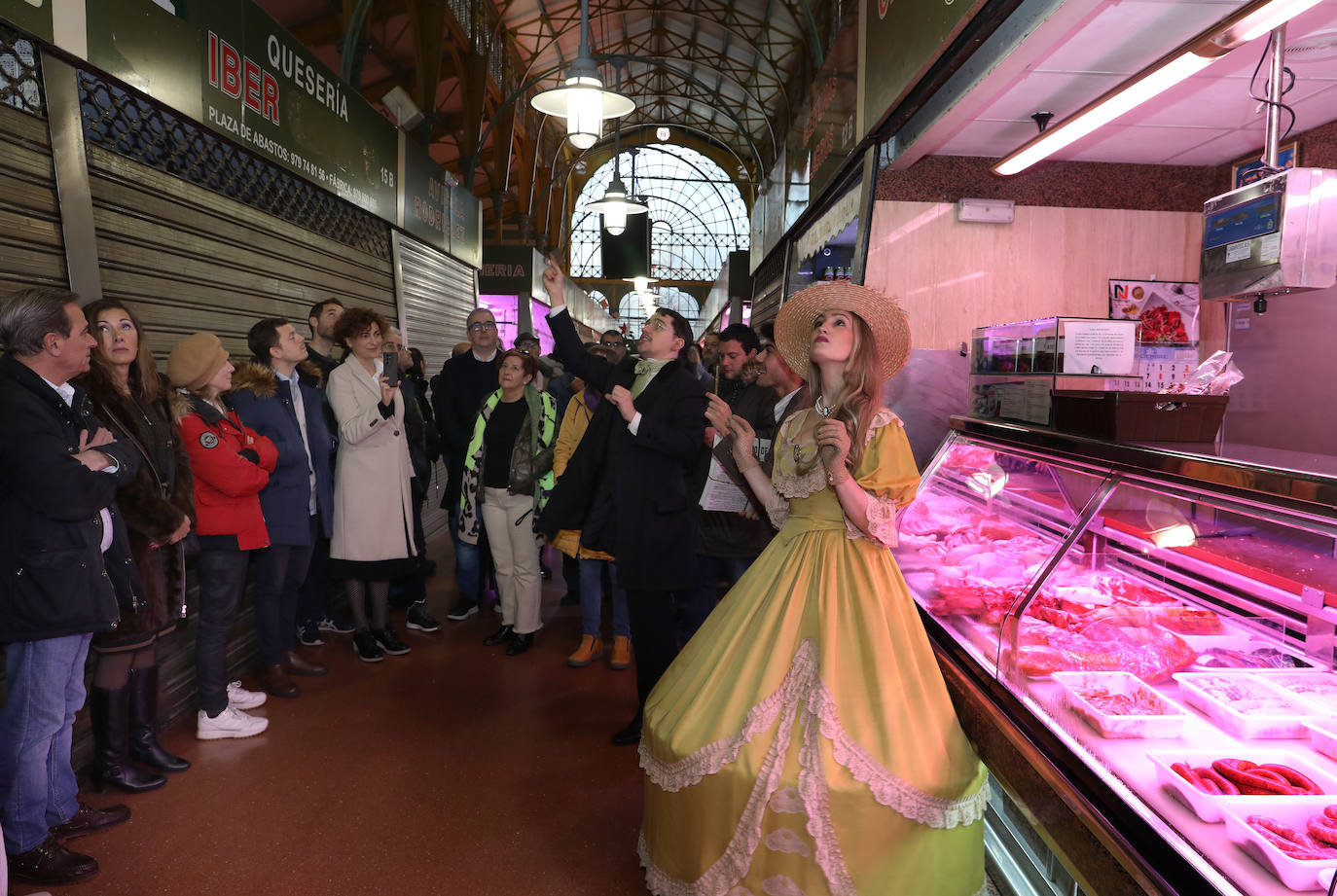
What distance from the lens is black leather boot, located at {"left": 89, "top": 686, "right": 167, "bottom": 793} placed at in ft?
9.81

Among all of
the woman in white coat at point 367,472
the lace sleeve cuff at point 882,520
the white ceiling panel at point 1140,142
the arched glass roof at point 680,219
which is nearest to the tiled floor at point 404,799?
the woman in white coat at point 367,472

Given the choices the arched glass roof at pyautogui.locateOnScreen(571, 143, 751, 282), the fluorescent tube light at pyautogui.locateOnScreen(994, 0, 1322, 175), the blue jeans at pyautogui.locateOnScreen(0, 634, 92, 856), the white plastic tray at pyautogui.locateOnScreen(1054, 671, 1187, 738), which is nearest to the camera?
the white plastic tray at pyautogui.locateOnScreen(1054, 671, 1187, 738)

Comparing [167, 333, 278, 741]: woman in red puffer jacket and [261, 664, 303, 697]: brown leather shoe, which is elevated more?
[167, 333, 278, 741]: woman in red puffer jacket

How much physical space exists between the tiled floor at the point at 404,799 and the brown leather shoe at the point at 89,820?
4 cm

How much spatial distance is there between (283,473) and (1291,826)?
376cm

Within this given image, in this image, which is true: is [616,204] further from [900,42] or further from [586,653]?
[586,653]

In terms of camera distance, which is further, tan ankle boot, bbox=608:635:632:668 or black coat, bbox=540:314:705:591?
tan ankle boot, bbox=608:635:632:668

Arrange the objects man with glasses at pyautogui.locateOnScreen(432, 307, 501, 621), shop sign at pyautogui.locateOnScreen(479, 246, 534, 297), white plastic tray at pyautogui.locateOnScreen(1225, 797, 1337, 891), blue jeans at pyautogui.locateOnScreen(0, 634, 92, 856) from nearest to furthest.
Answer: white plastic tray at pyautogui.locateOnScreen(1225, 797, 1337, 891) → blue jeans at pyautogui.locateOnScreen(0, 634, 92, 856) → man with glasses at pyautogui.locateOnScreen(432, 307, 501, 621) → shop sign at pyautogui.locateOnScreen(479, 246, 534, 297)

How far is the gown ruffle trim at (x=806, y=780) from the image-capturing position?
207cm

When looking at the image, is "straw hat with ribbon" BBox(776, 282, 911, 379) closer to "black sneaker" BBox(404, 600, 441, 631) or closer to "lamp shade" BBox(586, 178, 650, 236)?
"black sneaker" BBox(404, 600, 441, 631)

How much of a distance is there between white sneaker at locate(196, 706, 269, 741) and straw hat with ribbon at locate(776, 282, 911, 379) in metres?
2.73

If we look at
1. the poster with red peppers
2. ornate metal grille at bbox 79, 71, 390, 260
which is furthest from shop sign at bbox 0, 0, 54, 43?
the poster with red peppers

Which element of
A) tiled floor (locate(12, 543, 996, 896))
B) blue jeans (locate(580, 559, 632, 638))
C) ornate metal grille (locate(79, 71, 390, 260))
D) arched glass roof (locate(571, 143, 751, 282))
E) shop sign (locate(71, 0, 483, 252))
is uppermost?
arched glass roof (locate(571, 143, 751, 282))

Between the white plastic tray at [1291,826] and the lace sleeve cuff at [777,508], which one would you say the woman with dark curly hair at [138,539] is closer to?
the lace sleeve cuff at [777,508]
